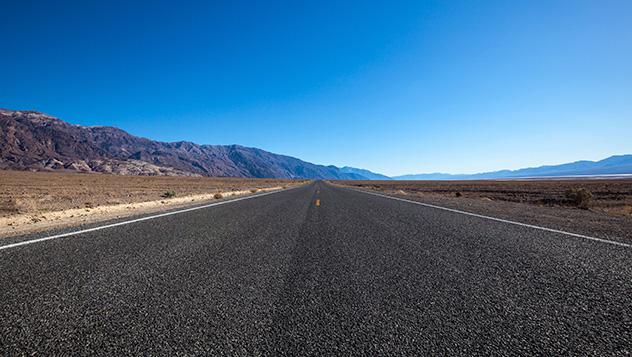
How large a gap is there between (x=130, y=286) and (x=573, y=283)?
423 centimetres

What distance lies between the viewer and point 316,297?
2533 millimetres

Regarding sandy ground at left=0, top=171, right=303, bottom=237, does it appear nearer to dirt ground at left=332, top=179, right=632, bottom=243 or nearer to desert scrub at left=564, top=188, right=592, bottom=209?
dirt ground at left=332, top=179, right=632, bottom=243

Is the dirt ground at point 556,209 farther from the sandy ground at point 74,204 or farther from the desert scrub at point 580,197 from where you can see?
the sandy ground at point 74,204

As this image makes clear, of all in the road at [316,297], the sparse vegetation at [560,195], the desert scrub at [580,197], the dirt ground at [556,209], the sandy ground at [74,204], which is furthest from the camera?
the sparse vegetation at [560,195]

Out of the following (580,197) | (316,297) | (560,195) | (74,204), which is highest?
(74,204)

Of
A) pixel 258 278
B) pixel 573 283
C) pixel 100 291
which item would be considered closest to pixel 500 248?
pixel 573 283

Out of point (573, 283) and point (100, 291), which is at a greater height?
point (100, 291)

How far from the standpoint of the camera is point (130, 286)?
2791 millimetres

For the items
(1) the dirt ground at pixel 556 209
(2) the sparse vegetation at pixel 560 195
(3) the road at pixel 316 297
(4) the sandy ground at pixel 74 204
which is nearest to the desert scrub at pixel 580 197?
(2) the sparse vegetation at pixel 560 195

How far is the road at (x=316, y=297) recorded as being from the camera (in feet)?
6.01

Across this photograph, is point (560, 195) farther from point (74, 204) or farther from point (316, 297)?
point (74, 204)

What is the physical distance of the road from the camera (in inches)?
72.1

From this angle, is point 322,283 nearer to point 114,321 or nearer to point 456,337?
point 456,337

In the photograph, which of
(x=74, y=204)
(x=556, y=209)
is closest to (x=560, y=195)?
(x=556, y=209)
